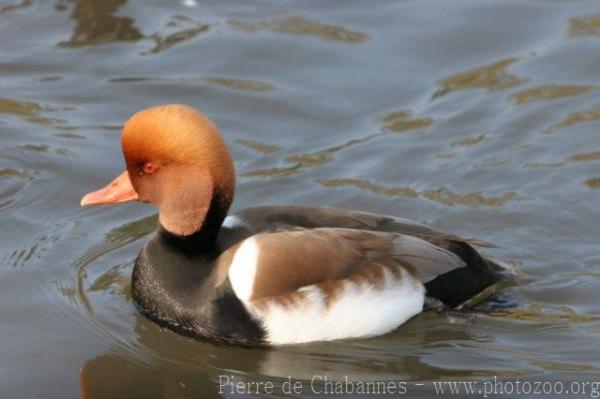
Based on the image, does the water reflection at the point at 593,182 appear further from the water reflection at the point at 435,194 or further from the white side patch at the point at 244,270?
the white side patch at the point at 244,270

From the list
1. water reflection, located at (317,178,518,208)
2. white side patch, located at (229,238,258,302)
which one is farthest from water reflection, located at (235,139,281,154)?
white side patch, located at (229,238,258,302)

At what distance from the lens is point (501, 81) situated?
920cm

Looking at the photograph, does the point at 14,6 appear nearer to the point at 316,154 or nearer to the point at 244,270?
the point at 316,154

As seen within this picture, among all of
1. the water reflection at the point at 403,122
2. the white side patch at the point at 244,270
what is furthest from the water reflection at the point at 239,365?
the water reflection at the point at 403,122

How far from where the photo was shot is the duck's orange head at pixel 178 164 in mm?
5973

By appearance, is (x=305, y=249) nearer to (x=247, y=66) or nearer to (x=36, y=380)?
(x=36, y=380)

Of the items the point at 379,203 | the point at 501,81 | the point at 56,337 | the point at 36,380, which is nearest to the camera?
the point at 36,380

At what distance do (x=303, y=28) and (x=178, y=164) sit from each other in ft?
14.7

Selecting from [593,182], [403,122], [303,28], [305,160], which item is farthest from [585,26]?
[305,160]

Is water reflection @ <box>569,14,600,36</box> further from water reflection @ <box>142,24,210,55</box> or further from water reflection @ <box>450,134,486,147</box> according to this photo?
water reflection @ <box>142,24,210,55</box>

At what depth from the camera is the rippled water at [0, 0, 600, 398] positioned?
20.1ft

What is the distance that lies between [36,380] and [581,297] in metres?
2.87

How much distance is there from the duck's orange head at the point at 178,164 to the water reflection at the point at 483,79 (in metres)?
3.32

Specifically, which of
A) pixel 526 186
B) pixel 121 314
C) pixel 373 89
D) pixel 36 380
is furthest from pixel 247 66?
pixel 36 380
